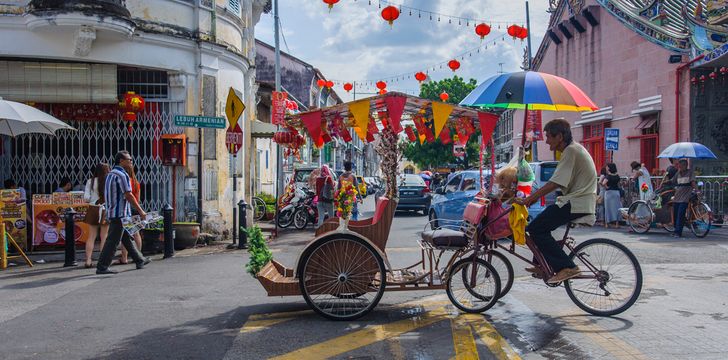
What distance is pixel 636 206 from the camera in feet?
44.9

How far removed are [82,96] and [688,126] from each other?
15.9 metres

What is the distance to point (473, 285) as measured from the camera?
608 cm

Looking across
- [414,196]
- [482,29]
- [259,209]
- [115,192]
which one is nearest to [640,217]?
[482,29]

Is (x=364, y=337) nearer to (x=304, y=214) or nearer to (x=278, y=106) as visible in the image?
(x=304, y=214)

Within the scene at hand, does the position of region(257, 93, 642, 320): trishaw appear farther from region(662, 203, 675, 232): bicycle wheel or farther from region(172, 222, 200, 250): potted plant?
region(662, 203, 675, 232): bicycle wheel

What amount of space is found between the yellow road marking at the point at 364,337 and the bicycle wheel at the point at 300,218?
1025 centimetres

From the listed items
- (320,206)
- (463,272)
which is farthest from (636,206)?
(463,272)

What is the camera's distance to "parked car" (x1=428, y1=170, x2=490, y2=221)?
12852 millimetres

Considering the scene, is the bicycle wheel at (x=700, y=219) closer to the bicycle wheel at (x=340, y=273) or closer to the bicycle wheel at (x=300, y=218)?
the bicycle wheel at (x=300, y=218)

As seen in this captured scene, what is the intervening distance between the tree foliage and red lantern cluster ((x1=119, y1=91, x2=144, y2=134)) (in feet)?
110

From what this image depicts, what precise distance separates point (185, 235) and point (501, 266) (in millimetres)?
7340

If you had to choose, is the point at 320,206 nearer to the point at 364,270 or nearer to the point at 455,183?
the point at 455,183

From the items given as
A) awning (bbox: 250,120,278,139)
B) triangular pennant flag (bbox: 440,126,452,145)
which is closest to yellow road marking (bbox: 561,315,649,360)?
triangular pennant flag (bbox: 440,126,452,145)

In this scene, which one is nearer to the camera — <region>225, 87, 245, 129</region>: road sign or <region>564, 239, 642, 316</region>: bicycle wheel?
<region>564, 239, 642, 316</region>: bicycle wheel
